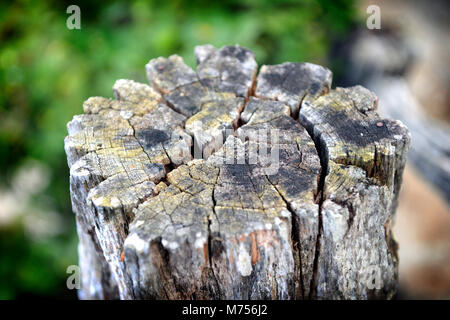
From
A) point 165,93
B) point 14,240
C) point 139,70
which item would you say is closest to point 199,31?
point 139,70

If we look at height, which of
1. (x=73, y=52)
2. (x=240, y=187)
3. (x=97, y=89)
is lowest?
(x=240, y=187)

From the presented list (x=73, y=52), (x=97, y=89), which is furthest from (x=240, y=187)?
(x=73, y=52)
